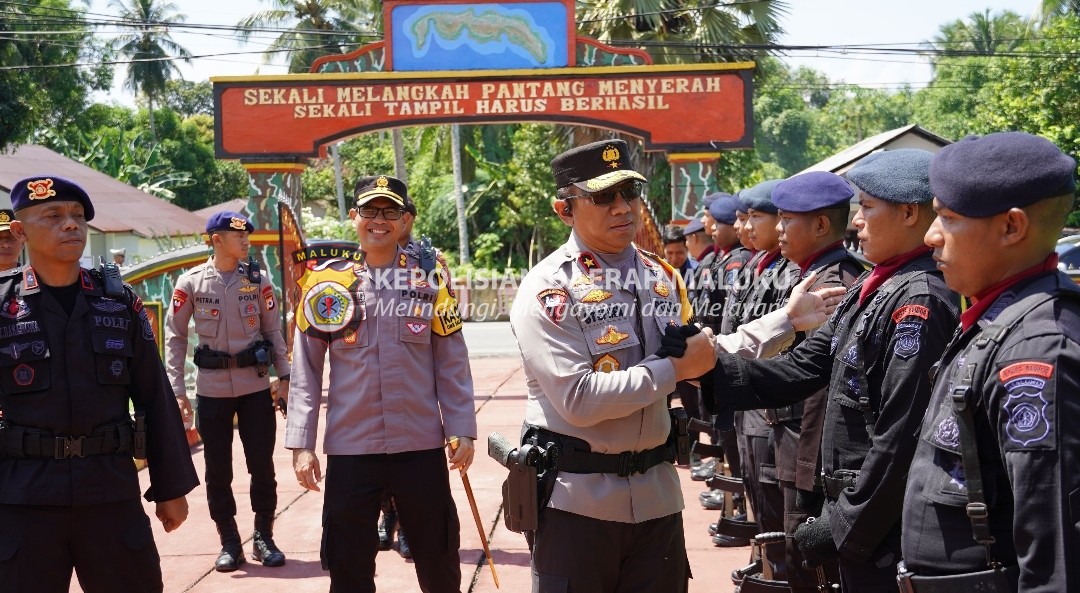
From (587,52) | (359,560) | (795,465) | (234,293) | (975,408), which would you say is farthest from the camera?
(587,52)

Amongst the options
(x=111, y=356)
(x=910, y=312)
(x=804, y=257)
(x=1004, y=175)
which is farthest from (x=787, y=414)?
(x=111, y=356)

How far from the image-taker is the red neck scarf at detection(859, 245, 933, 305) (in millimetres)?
3510

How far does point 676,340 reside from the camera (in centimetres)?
335

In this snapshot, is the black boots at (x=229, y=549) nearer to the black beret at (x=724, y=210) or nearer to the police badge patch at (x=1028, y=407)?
the black beret at (x=724, y=210)

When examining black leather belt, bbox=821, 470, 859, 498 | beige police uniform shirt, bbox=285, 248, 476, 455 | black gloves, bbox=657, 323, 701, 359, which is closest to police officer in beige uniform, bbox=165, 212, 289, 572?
beige police uniform shirt, bbox=285, 248, 476, 455

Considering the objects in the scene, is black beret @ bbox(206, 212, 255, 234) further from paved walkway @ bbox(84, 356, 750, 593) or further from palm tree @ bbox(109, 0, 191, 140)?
palm tree @ bbox(109, 0, 191, 140)

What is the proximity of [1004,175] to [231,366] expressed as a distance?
17.3ft

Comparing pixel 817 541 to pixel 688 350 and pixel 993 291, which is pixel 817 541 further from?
pixel 993 291

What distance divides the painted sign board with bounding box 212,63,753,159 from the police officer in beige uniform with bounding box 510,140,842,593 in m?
10.6

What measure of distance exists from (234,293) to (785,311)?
4262mm

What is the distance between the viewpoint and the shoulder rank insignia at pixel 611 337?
3461 mm

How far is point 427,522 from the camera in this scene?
4789 mm

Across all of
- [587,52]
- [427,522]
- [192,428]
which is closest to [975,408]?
[427,522]

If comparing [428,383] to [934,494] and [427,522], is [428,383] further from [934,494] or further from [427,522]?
[934,494]
